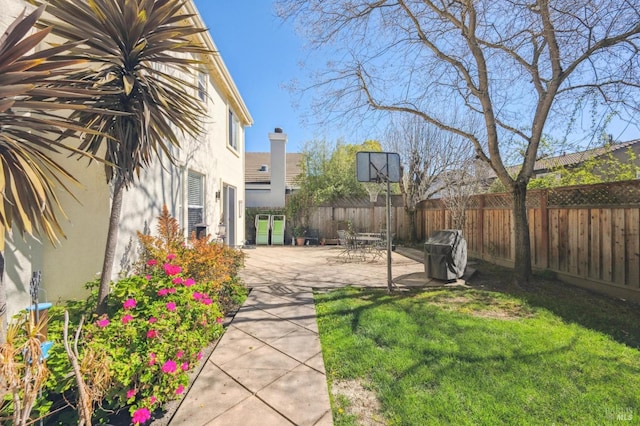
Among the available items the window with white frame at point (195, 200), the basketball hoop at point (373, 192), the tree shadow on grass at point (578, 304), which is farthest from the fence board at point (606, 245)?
the basketball hoop at point (373, 192)

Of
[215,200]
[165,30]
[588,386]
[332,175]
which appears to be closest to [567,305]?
[588,386]

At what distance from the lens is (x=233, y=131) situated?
10.4m

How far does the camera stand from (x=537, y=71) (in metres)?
5.99

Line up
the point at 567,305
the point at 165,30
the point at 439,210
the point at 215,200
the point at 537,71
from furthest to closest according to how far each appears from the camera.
Result: 1. the point at 439,210
2. the point at 215,200
3. the point at 537,71
4. the point at 567,305
5. the point at 165,30

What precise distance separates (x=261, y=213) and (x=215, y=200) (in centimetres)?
587

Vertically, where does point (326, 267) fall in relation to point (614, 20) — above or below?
below

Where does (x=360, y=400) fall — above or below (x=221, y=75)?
below

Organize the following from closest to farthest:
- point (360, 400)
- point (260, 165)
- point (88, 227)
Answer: point (360, 400)
point (88, 227)
point (260, 165)

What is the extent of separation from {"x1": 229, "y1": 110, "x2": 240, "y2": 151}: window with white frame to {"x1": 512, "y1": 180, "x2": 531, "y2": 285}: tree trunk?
8.34 metres

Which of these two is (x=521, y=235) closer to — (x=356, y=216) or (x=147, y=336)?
(x=147, y=336)

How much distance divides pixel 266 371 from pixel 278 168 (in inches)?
479

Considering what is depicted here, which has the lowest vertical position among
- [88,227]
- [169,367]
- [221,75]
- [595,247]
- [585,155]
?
[169,367]

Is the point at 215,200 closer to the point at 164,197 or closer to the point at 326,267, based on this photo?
the point at 164,197

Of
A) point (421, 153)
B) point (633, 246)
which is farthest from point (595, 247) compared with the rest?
point (421, 153)
